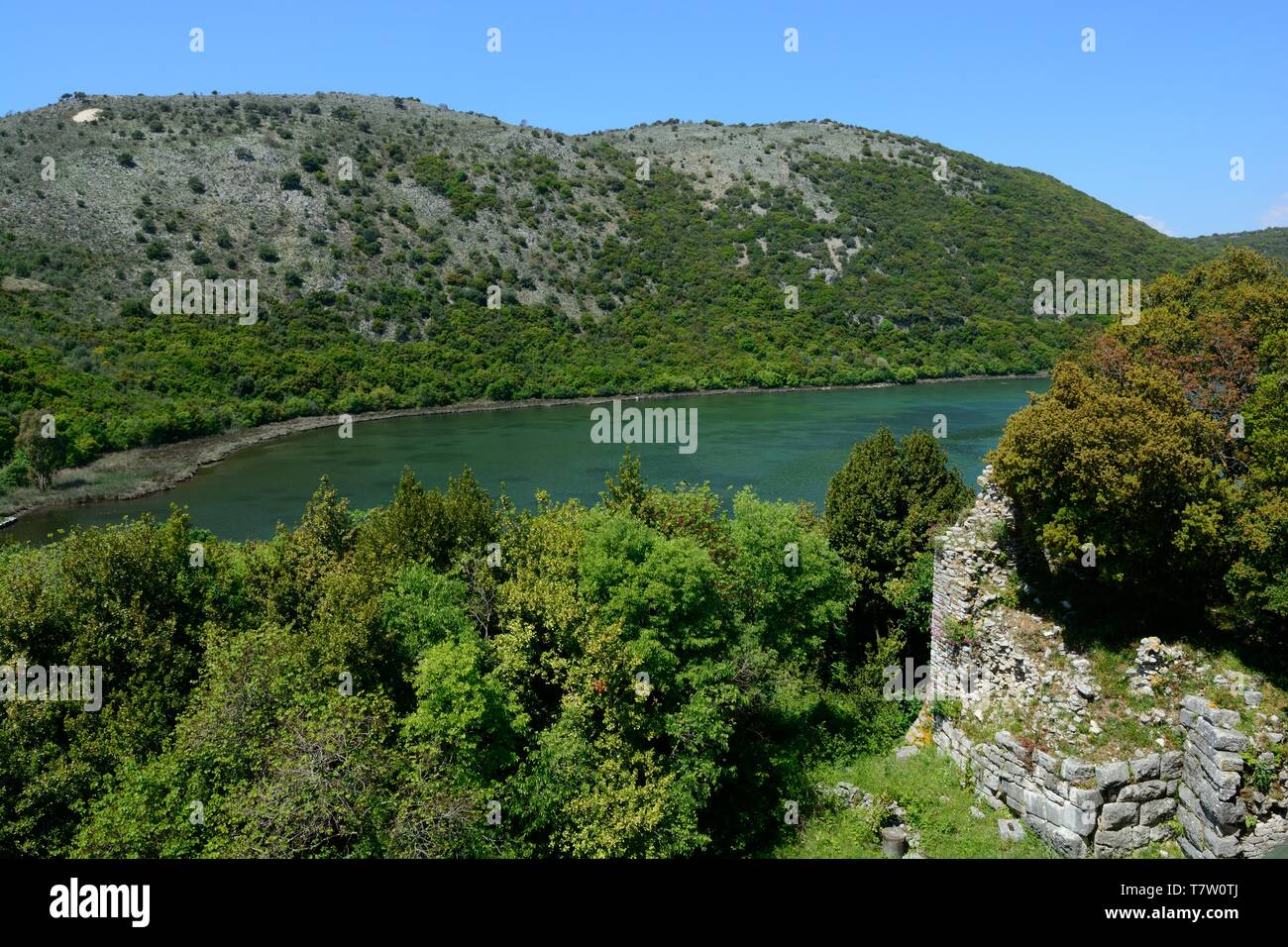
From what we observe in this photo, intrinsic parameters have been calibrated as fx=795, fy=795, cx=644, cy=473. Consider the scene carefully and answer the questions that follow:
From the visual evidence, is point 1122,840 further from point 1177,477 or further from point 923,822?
point 1177,477

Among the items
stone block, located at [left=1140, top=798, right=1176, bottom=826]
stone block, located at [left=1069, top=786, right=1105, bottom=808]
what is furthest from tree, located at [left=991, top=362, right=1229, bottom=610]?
stone block, located at [left=1069, top=786, right=1105, bottom=808]

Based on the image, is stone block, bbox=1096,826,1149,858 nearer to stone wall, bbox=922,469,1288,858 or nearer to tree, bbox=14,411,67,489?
stone wall, bbox=922,469,1288,858

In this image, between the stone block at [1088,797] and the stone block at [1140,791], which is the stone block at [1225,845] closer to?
the stone block at [1140,791]

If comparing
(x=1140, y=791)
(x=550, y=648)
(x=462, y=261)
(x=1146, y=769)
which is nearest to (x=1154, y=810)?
(x=1140, y=791)

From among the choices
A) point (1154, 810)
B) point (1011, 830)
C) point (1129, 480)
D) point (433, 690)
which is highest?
point (1129, 480)

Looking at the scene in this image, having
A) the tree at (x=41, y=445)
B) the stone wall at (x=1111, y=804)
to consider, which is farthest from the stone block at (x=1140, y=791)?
the tree at (x=41, y=445)
